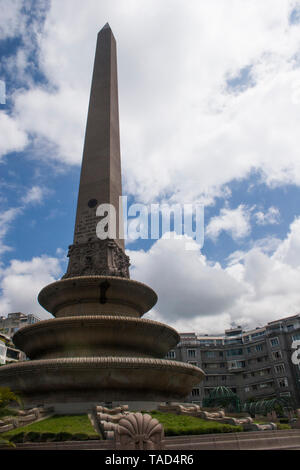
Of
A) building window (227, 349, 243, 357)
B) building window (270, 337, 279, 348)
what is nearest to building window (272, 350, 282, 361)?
building window (270, 337, 279, 348)

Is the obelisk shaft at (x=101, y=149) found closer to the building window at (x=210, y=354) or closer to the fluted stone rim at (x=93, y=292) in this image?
the fluted stone rim at (x=93, y=292)

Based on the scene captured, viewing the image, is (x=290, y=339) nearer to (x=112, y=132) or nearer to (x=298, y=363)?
(x=298, y=363)

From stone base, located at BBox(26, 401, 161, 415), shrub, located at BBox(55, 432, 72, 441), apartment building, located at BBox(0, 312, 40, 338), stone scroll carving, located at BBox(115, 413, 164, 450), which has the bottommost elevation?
stone scroll carving, located at BBox(115, 413, 164, 450)

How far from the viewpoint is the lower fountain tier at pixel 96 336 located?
55.6ft

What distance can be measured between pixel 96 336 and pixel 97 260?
20.7ft

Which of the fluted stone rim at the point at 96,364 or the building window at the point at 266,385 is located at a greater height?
the building window at the point at 266,385

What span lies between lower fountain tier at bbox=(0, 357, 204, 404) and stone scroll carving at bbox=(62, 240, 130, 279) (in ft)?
24.0

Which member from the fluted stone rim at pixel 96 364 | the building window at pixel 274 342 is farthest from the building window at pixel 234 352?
the fluted stone rim at pixel 96 364

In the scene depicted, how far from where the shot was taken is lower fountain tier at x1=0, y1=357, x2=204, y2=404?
14906 mm

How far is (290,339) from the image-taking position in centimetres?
5531

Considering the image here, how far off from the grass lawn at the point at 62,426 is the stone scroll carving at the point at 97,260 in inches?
374

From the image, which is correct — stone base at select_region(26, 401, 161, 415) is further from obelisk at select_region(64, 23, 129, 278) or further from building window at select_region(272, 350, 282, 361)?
building window at select_region(272, 350, 282, 361)

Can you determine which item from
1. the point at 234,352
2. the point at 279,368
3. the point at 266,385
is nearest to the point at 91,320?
the point at 279,368

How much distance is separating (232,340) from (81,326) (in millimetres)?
56323
